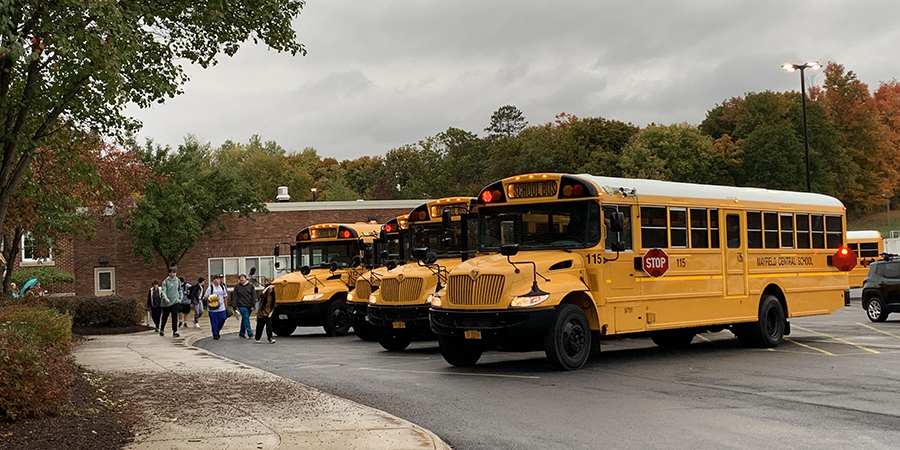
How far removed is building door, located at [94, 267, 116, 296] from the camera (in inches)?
1715

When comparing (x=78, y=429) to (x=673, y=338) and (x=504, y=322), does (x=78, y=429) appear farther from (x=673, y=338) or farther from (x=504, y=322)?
(x=673, y=338)

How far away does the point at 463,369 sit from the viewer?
48.0 feet

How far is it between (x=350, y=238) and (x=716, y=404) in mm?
14957

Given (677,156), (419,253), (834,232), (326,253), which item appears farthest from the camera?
(677,156)

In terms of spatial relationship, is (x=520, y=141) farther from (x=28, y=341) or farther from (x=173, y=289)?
(x=28, y=341)

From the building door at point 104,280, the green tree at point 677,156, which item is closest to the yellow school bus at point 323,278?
the building door at point 104,280

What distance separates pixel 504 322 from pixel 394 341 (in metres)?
5.15

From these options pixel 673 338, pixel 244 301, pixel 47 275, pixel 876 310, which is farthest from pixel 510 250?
pixel 47 275

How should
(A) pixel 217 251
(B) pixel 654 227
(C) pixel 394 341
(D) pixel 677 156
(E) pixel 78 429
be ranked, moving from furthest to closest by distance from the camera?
(D) pixel 677 156 < (A) pixel 217 251 < (C) pixel 394 341 < (B) pixel 654 227 < (E) pixel 78 429

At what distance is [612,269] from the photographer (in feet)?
47.4

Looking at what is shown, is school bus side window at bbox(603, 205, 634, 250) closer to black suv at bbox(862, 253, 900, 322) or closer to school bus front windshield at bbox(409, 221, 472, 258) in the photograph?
school bus front windshield at bbox(409, 221, 472, 258)

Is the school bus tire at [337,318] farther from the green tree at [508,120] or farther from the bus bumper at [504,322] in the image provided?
the green tree at [508,120]

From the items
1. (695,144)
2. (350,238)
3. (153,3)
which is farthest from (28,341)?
(695,144)

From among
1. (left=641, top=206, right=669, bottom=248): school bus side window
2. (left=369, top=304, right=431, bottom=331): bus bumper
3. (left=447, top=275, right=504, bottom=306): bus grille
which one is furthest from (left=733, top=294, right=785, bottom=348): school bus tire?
(left=447, top=275, right=504, bottom=306): bus grille
